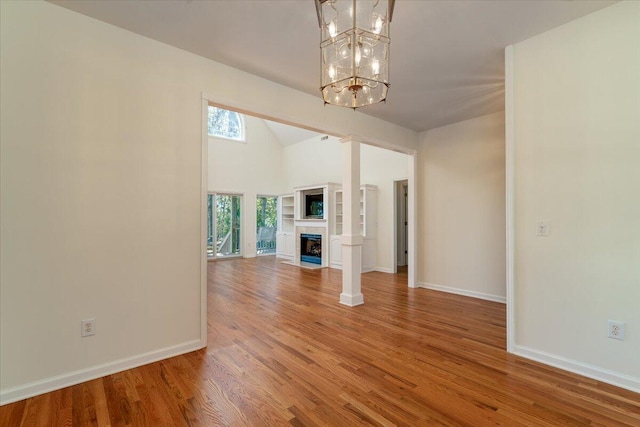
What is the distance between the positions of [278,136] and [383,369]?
28.4 feet

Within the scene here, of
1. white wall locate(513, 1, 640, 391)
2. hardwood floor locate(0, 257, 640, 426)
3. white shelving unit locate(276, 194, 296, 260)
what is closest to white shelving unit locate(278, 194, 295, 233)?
white shelving unit locate(276, 194, 296, 260)

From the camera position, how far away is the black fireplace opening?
297 inches

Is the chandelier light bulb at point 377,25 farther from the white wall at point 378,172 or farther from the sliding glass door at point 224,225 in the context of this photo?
the sliding glass door at point 224,225

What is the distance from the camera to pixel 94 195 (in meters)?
2.26

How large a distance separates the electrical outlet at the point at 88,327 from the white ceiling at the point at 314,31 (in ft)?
7.67

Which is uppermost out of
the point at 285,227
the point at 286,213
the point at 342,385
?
the point at 286,213

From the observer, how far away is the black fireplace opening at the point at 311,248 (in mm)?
7543

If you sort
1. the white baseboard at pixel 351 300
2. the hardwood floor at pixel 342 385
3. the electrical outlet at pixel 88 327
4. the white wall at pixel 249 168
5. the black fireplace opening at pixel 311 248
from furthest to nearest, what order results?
the white wall at pixel 249 168 < the black fireplace opening at pixel 311 248 < the white baseboard at pixel 351 300 < the electrical outlet at pixel 88 327 < the hardwood floor at pixel 342 385

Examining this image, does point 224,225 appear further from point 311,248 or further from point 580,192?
point 580,192

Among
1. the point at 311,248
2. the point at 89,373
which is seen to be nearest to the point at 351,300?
the point at 89,373

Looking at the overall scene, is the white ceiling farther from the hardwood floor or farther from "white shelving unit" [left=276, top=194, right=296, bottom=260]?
"white shelving unit" [left=276, top=194, right=296, bottom=260]

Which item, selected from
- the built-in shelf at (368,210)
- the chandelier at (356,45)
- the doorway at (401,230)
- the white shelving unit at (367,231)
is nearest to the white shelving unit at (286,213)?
the white shelving unit at (367,231)

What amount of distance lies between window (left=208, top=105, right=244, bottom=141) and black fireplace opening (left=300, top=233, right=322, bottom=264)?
3.93 m

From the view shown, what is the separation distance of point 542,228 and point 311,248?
5740 millimetres
